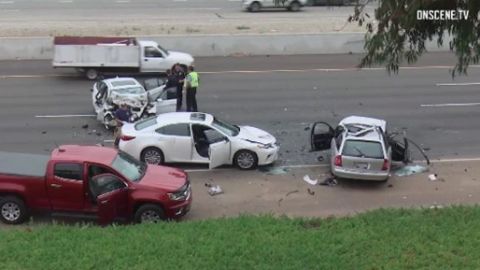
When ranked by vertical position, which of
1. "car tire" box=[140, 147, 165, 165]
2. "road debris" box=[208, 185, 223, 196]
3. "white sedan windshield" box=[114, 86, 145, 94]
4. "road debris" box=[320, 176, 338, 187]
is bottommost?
"road debris" box=[320, 176, 338, 187]

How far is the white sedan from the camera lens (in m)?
17.0

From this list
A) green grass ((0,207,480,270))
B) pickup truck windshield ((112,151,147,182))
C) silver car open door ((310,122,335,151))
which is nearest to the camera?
green grass ((0,207,480,270))

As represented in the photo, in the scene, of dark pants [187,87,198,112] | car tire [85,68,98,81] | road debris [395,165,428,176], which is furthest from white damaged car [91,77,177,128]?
road debris [395,165,428,176]

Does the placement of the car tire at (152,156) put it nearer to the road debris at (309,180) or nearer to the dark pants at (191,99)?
the road debris at (309,180)

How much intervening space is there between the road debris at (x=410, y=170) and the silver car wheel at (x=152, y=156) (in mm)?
5782

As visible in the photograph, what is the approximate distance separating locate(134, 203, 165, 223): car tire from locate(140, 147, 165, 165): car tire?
399 centimetres

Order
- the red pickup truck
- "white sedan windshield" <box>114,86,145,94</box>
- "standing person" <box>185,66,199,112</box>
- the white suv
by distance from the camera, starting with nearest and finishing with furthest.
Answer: the red pickup truck, "white sedan windshield" <box>114,86,145,94</box>, "standing person" <box>185,66,199,112</box>, the white suv

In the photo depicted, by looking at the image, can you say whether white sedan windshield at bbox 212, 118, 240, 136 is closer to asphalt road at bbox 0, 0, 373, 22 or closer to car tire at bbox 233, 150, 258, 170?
car tire at bbox 233, 150, 258, 170

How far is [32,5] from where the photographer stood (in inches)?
1766

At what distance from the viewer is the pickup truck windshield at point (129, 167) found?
13375 mm

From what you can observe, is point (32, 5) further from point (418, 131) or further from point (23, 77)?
point (418, 131)

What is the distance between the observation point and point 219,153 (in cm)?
1673

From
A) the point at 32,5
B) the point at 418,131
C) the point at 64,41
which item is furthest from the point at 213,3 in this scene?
the point at 418,131

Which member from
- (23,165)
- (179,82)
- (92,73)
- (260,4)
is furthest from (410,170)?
(260,4)
